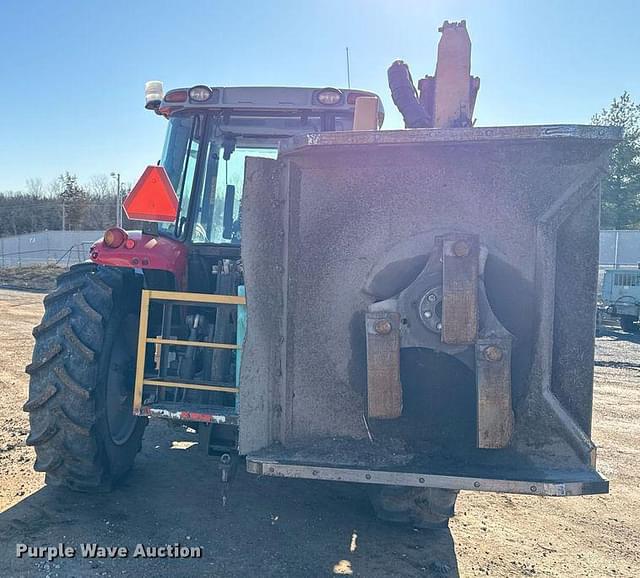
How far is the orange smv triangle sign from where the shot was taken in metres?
3.46

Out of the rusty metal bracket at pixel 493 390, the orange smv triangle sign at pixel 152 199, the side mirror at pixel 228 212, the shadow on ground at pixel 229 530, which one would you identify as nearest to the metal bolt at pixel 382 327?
the rusty metal bracket at pixel 493 390

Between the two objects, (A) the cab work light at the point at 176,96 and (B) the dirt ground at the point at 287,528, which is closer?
(B) the dirt ground at the point at 287,528

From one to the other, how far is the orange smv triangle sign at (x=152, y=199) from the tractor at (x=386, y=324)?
0.04ft

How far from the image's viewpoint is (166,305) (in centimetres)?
349

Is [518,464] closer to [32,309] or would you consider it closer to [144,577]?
[144,577]

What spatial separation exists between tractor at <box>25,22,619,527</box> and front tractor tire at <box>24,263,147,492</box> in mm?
12

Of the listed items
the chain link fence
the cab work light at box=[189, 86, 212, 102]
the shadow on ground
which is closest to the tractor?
the shadow on ground

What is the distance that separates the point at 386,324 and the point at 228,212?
6.22 ft

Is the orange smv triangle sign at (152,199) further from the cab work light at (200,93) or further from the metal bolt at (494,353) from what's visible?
the metal bolt at (494,353)

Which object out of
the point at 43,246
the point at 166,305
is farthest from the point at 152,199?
the point at 43,246

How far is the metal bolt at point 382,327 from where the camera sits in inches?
106

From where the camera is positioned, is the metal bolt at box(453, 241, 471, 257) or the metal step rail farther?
the metal step rail

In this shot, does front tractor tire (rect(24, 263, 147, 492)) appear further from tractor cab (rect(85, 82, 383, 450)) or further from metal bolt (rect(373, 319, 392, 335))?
metal bolt (rect(373, 319, 392, 335))

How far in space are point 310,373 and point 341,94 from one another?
2089 mm
